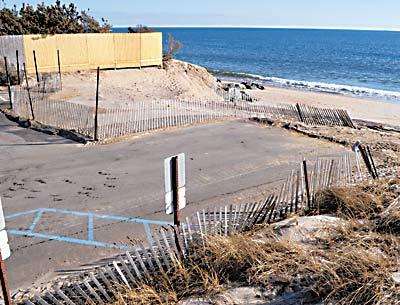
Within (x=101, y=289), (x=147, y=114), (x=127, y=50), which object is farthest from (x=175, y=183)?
(x=127, y=50)

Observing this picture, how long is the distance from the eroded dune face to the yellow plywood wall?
2.86ft

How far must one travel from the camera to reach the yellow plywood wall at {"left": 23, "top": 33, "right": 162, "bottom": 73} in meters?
31.3

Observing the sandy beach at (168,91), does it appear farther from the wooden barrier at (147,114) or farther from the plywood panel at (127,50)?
the wooden barrier at (147,114)

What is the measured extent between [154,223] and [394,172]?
6.67 meters

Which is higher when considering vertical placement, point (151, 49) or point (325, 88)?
point (151, 49)

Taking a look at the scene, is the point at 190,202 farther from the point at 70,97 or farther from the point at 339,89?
the point at 339,89

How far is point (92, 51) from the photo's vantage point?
34875 mm

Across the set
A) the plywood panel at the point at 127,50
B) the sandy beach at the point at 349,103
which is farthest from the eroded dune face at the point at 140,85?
the sandy beach at the point at 349,103

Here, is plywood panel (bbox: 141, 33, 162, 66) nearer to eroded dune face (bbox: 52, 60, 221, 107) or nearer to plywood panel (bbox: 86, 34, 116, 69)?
eroded dune face (bbox: 52, 60, 221, 107)

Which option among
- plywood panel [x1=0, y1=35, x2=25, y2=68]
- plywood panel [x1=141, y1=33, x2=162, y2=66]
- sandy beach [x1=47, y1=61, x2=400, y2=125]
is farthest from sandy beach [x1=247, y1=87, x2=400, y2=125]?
plywood panel [x1=0, y1=35, x2=25, y2=68]

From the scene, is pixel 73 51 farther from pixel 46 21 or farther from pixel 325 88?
pixel 325 88

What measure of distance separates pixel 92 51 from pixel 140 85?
5.00 m

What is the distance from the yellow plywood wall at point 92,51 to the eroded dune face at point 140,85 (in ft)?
2.86

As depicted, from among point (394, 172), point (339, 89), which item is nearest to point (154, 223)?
point (394, 172)
